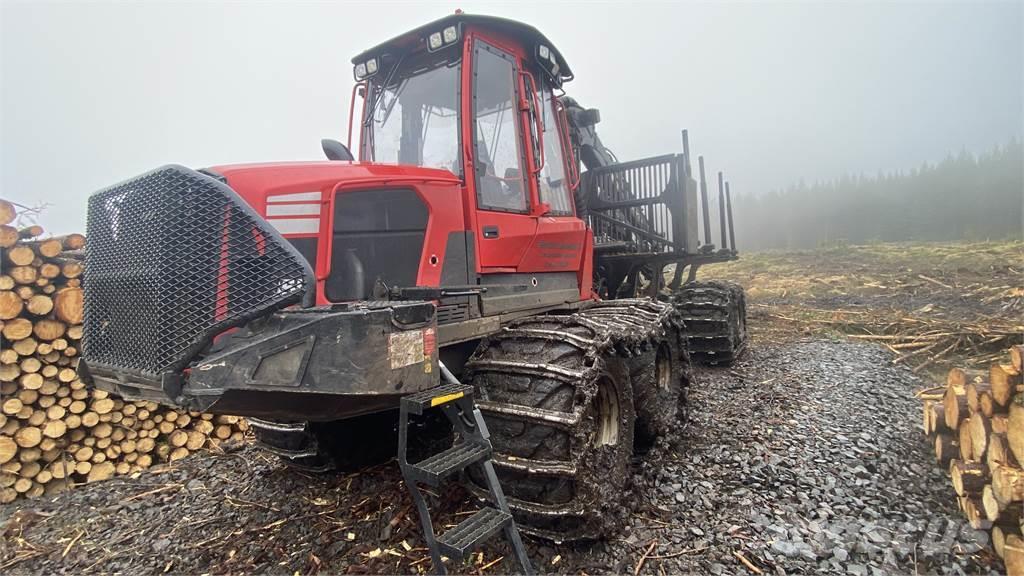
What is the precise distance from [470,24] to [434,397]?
239cm

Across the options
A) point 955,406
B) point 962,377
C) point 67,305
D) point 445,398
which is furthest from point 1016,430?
point 67,305

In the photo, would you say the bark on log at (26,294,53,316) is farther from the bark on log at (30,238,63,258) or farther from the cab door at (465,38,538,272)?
the cab door at (465,38,538,272)

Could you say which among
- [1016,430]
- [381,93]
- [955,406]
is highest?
[381,93]

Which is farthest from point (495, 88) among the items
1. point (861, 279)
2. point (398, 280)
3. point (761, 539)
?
point (861, 279)

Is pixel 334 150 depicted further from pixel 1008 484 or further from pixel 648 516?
pixel 1008 484

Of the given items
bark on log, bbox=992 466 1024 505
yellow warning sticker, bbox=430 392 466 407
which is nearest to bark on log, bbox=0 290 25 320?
yellow warning sticker, bbox=430 392 466 407

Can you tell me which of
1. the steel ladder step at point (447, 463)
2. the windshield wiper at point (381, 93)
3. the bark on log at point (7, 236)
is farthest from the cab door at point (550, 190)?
the bark on log at point (7, 236)

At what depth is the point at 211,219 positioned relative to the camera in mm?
2359

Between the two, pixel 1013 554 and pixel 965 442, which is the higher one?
pixel 965 442

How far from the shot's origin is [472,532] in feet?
7.52

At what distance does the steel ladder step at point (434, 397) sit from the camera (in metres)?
2.29

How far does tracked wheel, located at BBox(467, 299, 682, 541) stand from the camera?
266 cm

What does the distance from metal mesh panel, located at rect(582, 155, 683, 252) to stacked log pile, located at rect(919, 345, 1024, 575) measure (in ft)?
11.5

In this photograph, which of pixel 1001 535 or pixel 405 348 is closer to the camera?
pixel 405 348
